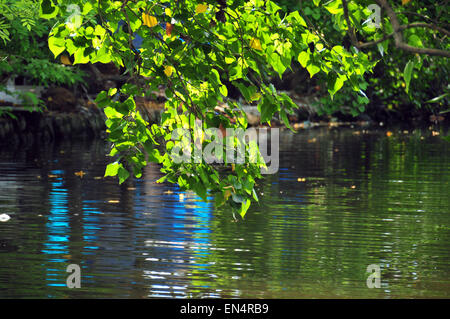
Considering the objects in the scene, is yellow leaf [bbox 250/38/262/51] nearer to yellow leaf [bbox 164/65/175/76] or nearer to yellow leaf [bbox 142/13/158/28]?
yellow leaf [bbox 164/65/175/76]

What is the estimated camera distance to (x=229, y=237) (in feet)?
39.7

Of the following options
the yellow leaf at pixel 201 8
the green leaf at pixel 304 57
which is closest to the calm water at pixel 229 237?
the green leaf at pixel 304 57

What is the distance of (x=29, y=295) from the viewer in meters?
8.75

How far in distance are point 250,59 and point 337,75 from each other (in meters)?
0.70

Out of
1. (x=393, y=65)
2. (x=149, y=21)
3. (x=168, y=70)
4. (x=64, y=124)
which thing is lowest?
(x=168, y=70)

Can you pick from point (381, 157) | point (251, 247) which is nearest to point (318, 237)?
point (251, 247)

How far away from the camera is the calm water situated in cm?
930

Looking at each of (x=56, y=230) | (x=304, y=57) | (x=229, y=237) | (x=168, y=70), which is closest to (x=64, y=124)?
(x=56, y=230)

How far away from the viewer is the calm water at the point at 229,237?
30.5ft

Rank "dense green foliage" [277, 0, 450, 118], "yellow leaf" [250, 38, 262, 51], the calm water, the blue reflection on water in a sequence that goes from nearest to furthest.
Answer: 1. "dense green foliage" [277, 0, 450, 118]
2. "yellow leaf" [250, 38, 262, 51]
3. the calm water
4. the blue reflection on water

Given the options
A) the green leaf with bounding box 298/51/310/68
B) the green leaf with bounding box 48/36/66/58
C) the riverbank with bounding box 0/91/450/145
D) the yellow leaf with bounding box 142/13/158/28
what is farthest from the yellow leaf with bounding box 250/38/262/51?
the riverbank with bounding box 0/91/450/145

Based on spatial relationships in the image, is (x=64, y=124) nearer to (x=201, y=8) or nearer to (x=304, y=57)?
(x=201, y=8)

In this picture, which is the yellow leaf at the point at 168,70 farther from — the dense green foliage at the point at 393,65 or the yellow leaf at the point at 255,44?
the dense green foliage at the point at 393,65
